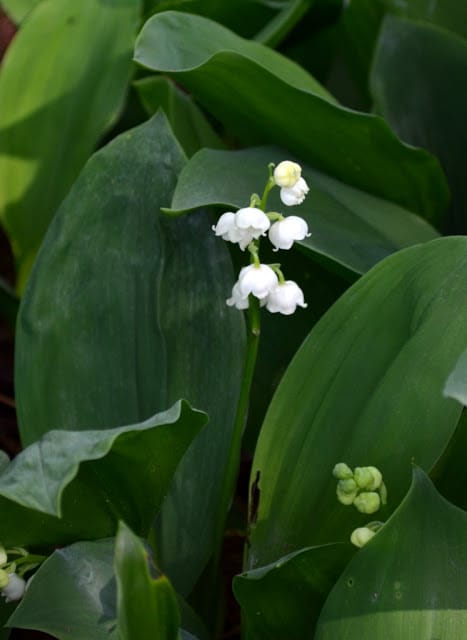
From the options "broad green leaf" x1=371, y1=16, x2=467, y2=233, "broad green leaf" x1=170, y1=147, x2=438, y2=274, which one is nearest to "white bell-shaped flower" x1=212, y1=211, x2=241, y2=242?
"broad green leaf" x1=170, y1=147, x2=438, y2=274

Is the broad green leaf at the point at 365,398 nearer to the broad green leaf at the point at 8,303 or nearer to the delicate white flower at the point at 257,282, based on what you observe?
the delicate white flower at the point at 257,282

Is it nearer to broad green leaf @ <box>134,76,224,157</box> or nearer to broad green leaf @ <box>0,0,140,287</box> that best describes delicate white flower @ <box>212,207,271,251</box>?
broad green leaf @ <box>134,76,224,157</box>

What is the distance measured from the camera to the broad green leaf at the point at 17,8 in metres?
1.47

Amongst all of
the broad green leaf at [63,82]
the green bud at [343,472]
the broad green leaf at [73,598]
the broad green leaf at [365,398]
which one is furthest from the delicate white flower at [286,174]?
the broad green leaf at [63,82]

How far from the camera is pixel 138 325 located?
0.98m

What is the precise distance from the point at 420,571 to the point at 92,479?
29 centimetres

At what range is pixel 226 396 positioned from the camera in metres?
0.98

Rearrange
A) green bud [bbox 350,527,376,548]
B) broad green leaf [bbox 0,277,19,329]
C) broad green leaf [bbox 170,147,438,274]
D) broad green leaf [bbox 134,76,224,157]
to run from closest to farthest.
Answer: green bud [bbox 350,527,376,548]
broad green leaf [bbox 170,147,438,274]
broad green leaf [bbox 134,76,224,157]
broad green leaf [bbox 0,277,19,329]

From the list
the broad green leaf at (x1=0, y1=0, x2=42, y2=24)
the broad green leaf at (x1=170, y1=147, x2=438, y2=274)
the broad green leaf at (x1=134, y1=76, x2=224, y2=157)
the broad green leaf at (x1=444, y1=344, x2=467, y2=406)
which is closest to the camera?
the broad green leaf at (x1=444, y1=344, x2=467, y2=406)

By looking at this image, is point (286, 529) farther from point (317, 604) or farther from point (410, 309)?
point (410, 309)

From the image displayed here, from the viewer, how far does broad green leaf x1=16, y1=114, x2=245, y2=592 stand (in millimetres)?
973

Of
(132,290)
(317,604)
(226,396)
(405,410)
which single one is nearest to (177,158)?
(132,290)

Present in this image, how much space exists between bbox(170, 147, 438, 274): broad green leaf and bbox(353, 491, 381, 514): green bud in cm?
28

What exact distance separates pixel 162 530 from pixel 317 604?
8.2 inches
